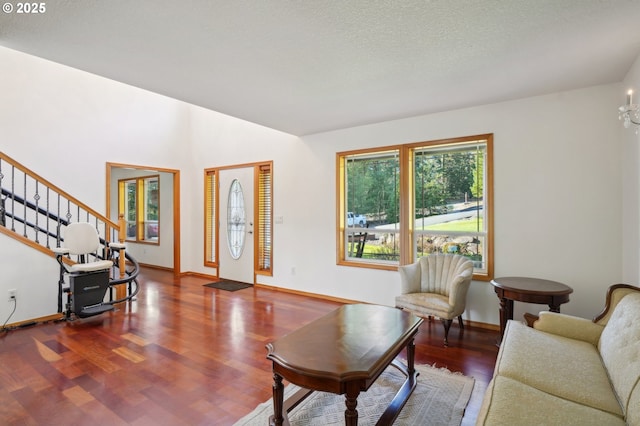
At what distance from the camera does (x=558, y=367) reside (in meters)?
1.79

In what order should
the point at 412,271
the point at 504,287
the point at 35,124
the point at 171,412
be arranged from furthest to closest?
the point at 35,124, the point at 412,271, the point at 504,287, the point at 171,412

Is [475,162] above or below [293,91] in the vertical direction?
below

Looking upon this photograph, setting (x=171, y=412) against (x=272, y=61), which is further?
(x=272, y=61)

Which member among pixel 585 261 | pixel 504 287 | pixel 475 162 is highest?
pixel 475 162

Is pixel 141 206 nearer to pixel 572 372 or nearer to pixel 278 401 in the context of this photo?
pixel 278 401

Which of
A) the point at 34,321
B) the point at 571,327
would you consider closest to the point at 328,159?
the point at 571,327

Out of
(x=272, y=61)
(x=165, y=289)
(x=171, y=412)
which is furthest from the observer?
(x=165, y=289)

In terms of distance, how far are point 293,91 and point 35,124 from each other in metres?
4.29

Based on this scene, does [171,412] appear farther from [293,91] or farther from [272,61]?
[293,91]

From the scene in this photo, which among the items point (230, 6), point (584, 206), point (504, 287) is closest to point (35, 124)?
point (230, 6)

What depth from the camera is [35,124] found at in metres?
4.85

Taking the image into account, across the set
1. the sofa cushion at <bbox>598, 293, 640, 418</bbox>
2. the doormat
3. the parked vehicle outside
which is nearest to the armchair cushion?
the parked vehicle outside

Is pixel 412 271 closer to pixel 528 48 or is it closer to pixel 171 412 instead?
pixel 528 48

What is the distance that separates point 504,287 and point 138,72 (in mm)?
3706
